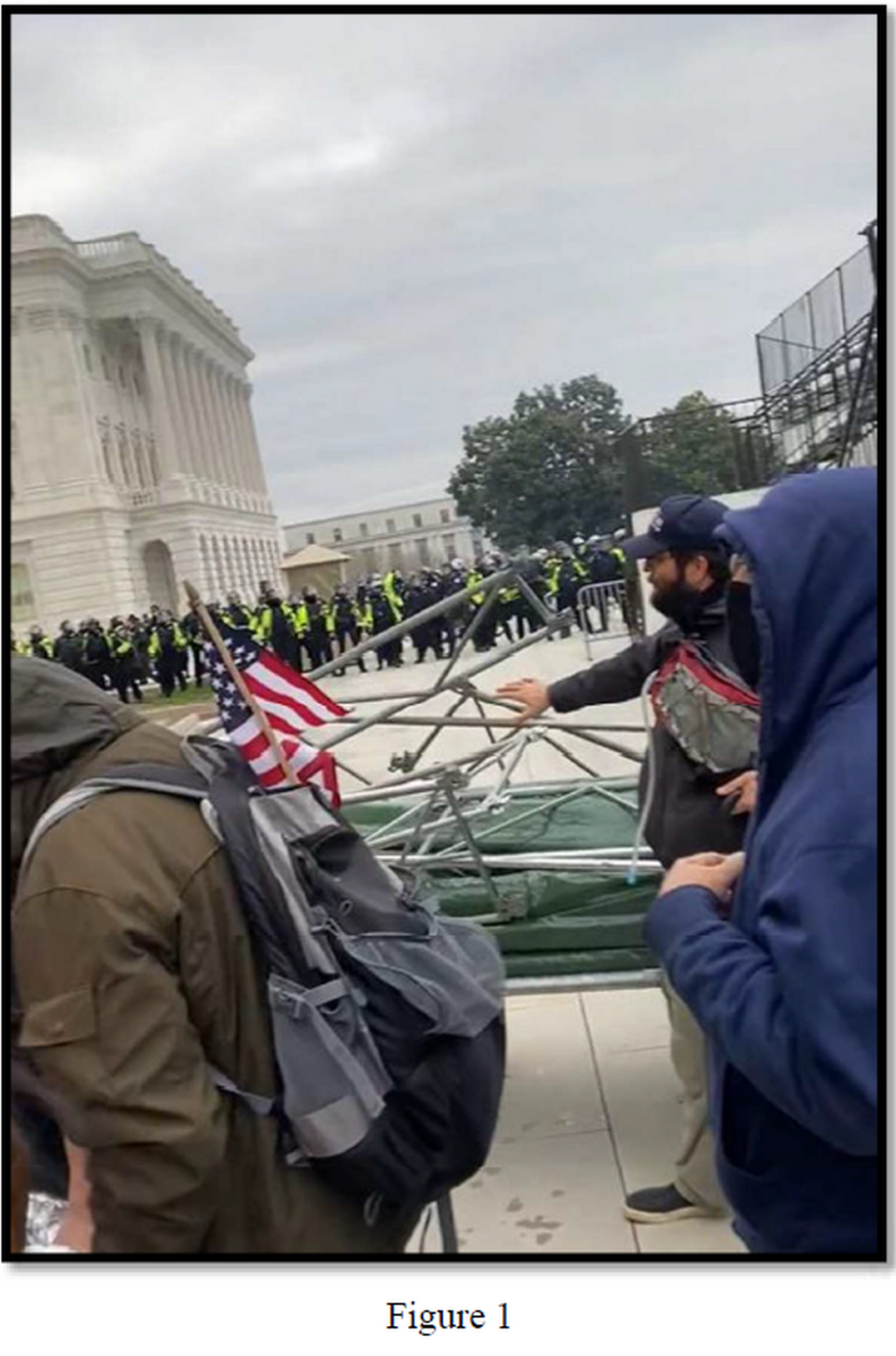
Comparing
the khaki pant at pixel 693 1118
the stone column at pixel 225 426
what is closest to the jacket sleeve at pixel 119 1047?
the khaki pant at pixel 693 1118

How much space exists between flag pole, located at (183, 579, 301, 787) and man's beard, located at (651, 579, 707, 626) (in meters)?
1.15

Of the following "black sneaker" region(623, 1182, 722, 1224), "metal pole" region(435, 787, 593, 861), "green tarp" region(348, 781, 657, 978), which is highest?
"metal pole" region(435, 787, 593, 861)

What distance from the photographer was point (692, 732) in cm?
239

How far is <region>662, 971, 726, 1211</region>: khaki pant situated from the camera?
8.45 feet

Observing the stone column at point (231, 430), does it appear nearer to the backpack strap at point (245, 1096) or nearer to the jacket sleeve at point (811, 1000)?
the backpack strap at point (245, 1096)

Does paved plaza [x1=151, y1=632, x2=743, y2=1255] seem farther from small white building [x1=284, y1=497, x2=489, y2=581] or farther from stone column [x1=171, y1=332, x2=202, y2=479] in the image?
small white building [x1=284, y1=497, x2=489, y2=581]

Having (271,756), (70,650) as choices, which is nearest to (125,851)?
(271,756)

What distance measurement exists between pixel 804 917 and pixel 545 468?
25336 millimetres

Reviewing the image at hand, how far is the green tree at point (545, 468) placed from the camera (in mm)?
23703

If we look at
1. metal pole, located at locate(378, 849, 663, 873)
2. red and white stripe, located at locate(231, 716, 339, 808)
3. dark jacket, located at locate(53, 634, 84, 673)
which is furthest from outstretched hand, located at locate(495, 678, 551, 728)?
dark jacket, located at locate(53, 634, 84, 673)

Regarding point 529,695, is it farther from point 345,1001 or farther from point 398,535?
point 398,535

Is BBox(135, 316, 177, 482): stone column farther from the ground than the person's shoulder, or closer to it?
farther from the ground

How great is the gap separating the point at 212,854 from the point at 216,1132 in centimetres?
31
